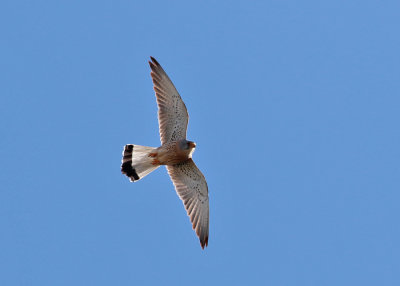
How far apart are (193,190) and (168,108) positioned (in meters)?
1.83

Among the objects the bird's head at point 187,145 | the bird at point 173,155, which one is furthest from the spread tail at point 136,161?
the bird's head at point 187,145

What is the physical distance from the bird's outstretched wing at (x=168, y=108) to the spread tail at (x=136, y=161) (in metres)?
0.45

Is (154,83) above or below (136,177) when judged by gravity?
above

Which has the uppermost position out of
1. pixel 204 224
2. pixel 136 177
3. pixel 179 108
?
pixel 179 108

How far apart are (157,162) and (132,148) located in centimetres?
59

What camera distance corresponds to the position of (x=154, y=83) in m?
16.3

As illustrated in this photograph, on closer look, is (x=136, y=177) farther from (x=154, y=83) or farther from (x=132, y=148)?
(x=154, y=83)

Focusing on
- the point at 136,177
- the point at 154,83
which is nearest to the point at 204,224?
the point at 136,177

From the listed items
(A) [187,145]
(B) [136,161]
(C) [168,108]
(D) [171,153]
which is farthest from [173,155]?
(C) [168,108]

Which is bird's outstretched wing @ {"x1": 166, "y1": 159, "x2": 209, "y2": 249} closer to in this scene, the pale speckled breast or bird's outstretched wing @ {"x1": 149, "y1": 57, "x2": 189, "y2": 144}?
the pale speckled breast

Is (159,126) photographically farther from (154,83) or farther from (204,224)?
(204,224)

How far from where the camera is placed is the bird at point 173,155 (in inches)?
639

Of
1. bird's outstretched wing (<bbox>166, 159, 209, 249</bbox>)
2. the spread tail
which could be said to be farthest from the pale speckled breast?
bird's outstretched wing (<bbox>166, 159, 209, 249</bbox>)

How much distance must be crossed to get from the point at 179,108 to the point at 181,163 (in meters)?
1.17
